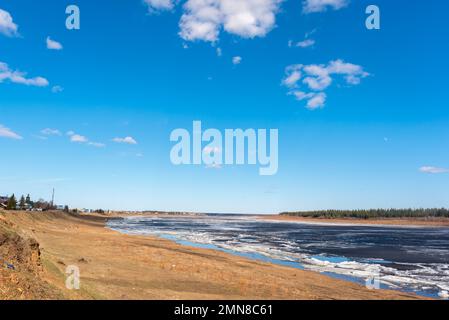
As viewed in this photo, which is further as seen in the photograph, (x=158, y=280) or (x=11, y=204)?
(x=11, y=204)

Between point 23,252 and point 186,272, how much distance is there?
1198 cm

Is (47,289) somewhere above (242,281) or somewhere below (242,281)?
above

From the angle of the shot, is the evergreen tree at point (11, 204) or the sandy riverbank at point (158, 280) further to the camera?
the evergreen tree at point (11, 204)

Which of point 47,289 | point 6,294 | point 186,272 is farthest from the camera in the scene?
point 186,272

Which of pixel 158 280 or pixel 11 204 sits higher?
pixel 11 204

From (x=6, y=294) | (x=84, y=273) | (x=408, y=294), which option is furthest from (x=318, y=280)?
(x=6, y=294)

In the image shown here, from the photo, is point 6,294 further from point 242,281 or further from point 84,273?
point 242,281

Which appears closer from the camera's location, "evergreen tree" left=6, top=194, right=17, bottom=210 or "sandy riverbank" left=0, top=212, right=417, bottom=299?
"sandy riverbank" left=0, top=212, right=417, bottom=299

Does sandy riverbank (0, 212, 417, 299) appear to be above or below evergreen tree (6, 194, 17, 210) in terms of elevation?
below

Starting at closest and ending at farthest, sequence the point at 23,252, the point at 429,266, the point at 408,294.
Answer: the point at 23,252 → the point at 408,294 → the point at 429,266

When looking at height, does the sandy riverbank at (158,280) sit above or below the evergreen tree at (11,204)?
below
